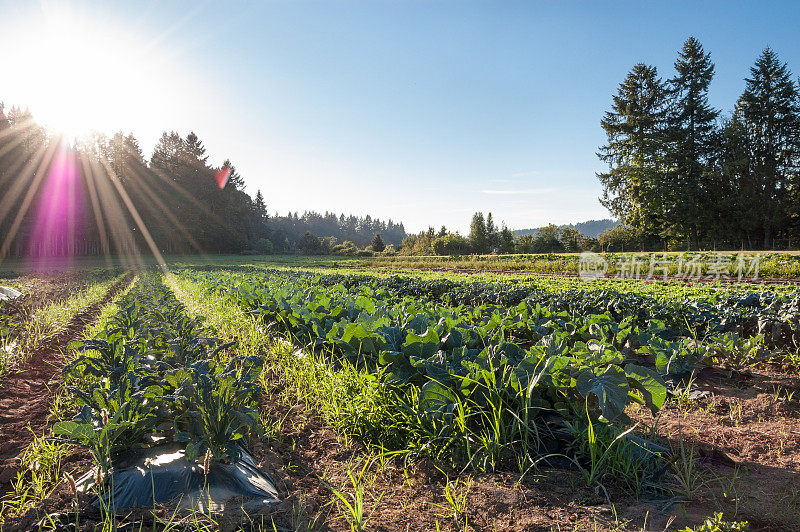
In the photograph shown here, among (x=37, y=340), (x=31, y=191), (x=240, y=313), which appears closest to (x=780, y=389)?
(x=240, y=313)

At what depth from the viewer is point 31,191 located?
35.1 meters

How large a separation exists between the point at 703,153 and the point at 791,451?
4707cm

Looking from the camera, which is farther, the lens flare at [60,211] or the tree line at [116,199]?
the lens flare at [60,211]

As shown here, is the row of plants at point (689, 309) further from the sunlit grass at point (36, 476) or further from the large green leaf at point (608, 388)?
the sunlit grass at point (36, 476)

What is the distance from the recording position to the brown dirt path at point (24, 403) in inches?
85.1

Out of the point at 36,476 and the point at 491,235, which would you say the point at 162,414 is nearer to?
the point at 36,476

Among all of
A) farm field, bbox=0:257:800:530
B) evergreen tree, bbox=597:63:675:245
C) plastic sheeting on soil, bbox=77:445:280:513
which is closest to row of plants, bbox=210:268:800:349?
farm field, bbox=0:257:800:530

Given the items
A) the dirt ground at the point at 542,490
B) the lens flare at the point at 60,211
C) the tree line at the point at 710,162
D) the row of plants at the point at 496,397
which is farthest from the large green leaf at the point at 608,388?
the lens flare at the point at 60,211

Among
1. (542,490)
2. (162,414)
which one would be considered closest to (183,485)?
(162,414)

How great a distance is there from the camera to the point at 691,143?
119ft

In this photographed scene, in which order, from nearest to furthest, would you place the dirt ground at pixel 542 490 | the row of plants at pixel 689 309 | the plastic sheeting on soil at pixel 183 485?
the dirt ground at pixel 542 490 < the plastic sheeting on soil at pixel 183 485 < the row of plants at pixel 689 309

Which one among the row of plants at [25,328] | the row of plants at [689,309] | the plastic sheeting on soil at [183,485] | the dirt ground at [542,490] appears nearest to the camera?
the dirt ground at [542,490]

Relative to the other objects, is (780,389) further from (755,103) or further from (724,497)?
(755,103)

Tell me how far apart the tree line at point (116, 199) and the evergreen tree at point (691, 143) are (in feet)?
145
